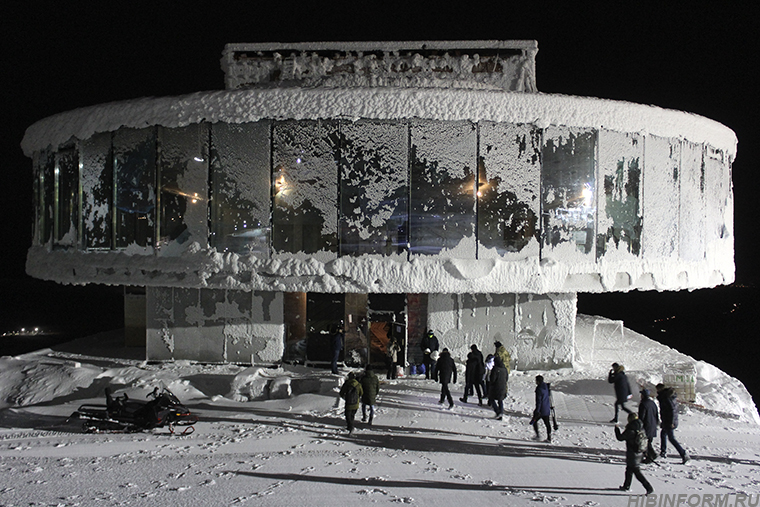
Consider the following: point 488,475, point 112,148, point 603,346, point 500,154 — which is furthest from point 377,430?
point 603,346

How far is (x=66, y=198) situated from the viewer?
1614cm

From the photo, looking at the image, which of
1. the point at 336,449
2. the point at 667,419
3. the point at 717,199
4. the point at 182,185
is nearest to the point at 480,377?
the point at 667,419

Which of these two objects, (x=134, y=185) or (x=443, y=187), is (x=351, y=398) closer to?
(x=443, y=187)

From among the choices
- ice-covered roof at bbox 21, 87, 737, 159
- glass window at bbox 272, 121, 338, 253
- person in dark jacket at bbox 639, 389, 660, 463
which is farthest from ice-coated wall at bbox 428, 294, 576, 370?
person in dark jacket at bbox 639, 389, 660, 463

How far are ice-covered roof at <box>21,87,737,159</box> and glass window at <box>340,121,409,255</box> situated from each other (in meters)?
0.49

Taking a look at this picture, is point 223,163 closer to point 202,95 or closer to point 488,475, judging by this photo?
point 202,95

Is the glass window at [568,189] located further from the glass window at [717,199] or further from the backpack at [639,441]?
the backpack at [639,441]

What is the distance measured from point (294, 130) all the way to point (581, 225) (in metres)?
8.27

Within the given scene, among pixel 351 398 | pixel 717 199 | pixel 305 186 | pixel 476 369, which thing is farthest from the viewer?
pixel 717 199

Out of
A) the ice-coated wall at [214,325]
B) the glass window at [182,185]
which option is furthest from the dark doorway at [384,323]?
the glass window at [182,185]

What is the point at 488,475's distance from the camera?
319 inches

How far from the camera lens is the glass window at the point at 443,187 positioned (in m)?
13.6

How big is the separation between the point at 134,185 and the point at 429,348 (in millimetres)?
9466

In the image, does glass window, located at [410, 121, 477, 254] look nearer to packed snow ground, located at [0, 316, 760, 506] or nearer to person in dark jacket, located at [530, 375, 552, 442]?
packed snow ground, located at [0, 316, 760, 506]
